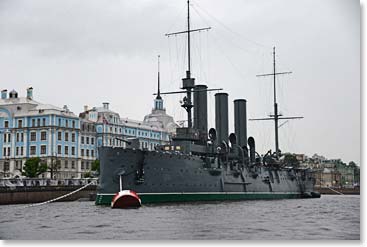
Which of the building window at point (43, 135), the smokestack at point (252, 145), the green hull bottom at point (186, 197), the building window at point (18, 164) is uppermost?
the building window at point (43, 135)

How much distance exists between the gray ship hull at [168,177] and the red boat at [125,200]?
2198 mm

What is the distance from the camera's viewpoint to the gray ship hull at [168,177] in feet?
84.2

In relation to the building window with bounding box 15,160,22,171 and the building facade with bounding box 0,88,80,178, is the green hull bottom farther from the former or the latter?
the building window with bounding box 15,160,22,171

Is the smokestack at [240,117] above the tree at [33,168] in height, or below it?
above

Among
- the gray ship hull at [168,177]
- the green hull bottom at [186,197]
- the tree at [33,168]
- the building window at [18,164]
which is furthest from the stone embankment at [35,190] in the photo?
the building window at [18,164]

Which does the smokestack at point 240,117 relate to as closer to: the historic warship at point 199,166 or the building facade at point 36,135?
the historic warship at point 199,166

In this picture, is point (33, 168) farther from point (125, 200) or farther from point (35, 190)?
point (125, 200)

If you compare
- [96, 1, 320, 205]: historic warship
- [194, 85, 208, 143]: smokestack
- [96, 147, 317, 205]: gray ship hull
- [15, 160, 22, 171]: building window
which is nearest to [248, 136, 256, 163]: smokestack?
[96, 1, 320, 205]: historic warship

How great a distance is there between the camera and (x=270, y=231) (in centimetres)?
1407

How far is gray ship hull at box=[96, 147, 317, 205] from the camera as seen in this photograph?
84.2ft

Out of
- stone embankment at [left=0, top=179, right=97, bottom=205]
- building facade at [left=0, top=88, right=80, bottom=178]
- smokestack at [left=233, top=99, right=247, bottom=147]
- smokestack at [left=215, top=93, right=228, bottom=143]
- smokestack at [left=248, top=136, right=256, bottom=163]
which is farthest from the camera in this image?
building facade at [left=0, top=88, right=80, bottom=178]

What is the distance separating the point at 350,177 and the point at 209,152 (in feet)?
230

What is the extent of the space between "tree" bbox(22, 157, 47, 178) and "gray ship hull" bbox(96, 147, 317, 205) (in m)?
22.4

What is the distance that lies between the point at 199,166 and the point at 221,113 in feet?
26.4
